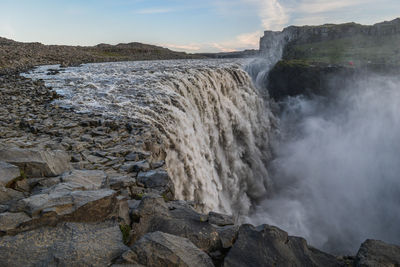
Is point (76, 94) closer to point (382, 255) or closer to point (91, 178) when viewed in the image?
point (91, 178)

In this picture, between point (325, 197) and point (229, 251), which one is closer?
point (229, 251)

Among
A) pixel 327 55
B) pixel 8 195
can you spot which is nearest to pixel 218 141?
pixel 8 195

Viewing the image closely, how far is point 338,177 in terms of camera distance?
96.1 ft

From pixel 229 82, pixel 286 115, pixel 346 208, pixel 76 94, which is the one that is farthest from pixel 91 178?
pixel 286 115

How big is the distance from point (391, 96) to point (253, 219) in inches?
1166

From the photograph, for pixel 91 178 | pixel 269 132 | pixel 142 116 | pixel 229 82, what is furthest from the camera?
pixel 269 132

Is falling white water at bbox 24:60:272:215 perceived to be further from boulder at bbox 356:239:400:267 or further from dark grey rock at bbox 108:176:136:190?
boulder at bbox 356:239:400:267

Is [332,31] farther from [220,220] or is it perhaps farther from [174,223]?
[174,223]

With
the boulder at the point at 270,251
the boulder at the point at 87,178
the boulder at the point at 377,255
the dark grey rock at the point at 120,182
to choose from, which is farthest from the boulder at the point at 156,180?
the boulder at the point at 377,255

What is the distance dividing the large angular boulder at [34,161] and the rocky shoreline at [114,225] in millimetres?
19

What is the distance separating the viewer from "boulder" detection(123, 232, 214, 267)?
3.61 metres

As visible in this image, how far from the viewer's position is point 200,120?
17.6 metres

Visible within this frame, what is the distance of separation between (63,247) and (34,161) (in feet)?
9.90

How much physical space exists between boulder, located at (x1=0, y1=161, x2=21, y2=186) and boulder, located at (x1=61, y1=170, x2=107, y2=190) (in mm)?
869
